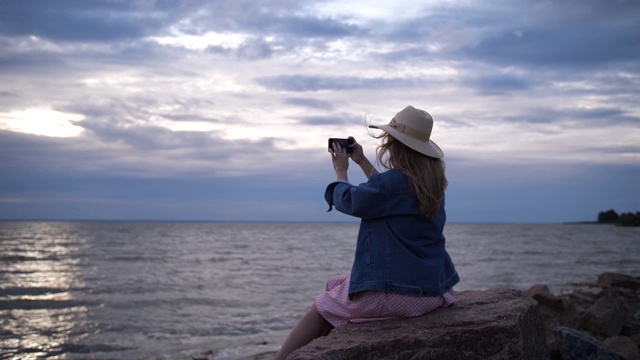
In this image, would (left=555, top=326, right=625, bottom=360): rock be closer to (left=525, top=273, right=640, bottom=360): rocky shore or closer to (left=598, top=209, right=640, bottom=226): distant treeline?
(left=525, top=273, right=640, bottom=360): rocky shore

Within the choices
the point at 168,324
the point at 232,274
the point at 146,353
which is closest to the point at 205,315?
the point at 168,324

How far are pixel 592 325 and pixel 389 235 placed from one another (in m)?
6.05

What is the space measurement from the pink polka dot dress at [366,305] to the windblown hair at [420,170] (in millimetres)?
670

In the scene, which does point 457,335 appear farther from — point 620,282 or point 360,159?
point 620,282

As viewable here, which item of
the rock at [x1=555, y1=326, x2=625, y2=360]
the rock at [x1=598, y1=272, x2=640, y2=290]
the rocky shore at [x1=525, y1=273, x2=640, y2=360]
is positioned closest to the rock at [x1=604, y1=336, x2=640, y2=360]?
the rocky shore at [x1=525, y1=273, x2=640, y2=360]

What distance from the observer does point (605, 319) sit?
8375 millimetres

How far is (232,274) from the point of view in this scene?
22406 millimetres

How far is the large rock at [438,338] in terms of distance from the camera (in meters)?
3.85

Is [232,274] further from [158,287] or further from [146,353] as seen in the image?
[146,353]

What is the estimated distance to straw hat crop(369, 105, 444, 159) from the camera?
4.06 m

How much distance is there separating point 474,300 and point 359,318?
1158 mm

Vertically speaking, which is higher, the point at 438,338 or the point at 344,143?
the point at 344,143

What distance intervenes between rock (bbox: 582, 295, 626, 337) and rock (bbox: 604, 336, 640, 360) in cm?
144

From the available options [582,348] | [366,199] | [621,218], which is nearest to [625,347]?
[582,348]
